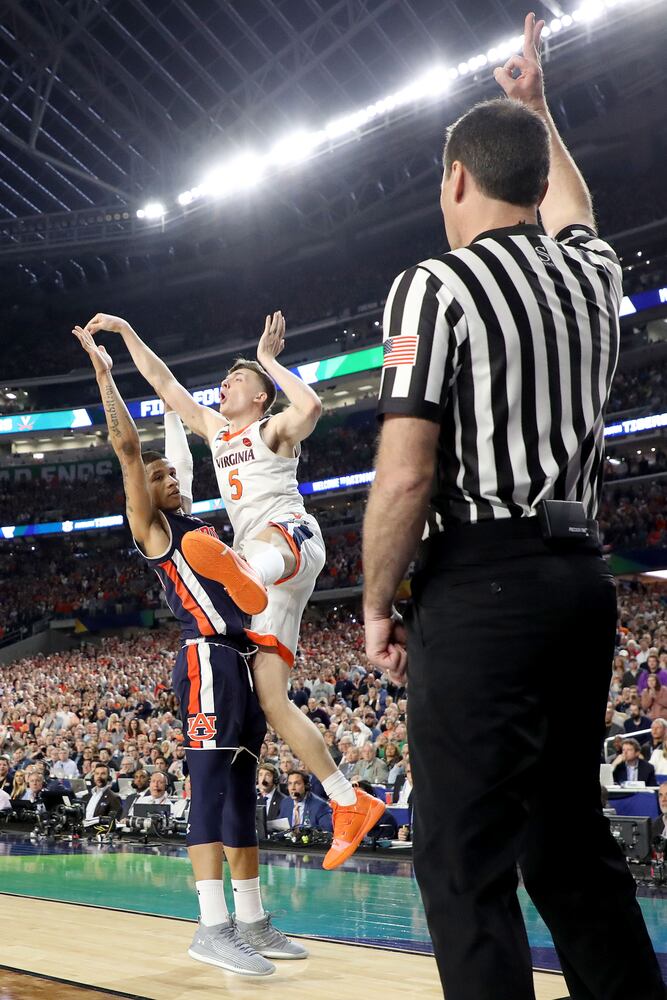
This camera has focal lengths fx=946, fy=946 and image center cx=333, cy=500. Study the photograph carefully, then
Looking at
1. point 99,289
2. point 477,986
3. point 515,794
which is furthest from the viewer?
point 99,289

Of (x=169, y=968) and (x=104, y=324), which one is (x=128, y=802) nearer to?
(x=169, y=968)

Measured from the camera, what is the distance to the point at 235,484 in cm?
479

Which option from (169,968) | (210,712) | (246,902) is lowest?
(169,968)

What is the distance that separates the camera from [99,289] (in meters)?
40.6

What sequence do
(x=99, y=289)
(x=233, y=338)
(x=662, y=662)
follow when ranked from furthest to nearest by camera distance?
(x=99, y=289), (x=233, y=338), (x=662, y=662)

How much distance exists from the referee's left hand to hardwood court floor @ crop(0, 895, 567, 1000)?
208 cm

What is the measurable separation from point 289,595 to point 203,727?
76 cm

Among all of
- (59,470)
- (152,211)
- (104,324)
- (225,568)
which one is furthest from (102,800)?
(59,470)

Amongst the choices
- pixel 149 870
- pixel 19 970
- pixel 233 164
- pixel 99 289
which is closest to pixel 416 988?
pixel 19 970

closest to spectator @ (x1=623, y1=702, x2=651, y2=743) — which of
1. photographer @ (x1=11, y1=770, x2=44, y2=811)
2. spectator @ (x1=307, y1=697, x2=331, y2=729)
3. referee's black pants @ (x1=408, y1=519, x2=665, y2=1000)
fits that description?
spectator @ (x1=307, y1=697, x2=331, y2=729)

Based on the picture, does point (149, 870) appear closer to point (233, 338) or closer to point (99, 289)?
point (233, 338)

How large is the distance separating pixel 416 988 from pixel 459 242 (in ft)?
9.38

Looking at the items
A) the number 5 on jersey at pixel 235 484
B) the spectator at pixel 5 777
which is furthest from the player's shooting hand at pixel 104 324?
the spectator at pixel 5 777

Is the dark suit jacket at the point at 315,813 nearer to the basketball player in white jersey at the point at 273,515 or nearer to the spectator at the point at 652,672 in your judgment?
the spectator at the point at 652,672
